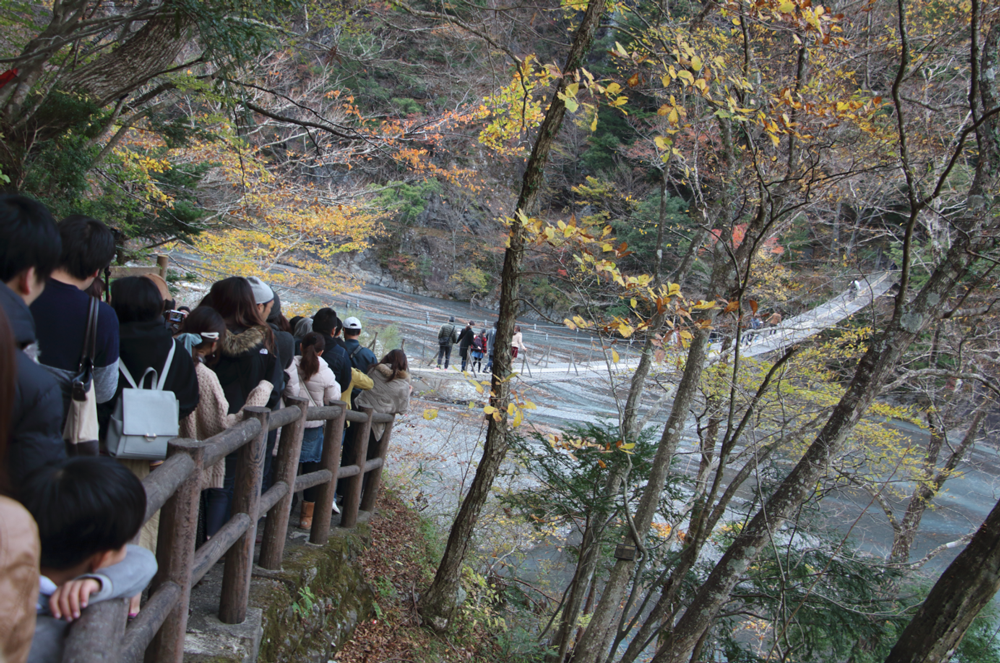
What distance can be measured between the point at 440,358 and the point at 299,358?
1285cm

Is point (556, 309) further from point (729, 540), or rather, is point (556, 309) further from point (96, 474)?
point (96, 474)

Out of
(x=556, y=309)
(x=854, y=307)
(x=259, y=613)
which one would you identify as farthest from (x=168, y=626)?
(x=556, y=309)

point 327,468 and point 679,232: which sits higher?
point 679,232

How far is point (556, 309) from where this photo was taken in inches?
1216

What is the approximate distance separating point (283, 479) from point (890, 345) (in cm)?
359

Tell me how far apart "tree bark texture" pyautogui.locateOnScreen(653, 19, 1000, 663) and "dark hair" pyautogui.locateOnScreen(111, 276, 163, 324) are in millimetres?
3526

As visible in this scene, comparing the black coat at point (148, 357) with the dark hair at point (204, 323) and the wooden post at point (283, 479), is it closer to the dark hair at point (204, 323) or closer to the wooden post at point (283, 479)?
the dark hair at point (204, 323)

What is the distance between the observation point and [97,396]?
2252 mm

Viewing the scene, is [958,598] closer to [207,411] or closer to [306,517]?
[207,411]

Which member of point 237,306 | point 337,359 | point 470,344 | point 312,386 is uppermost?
point 237,306

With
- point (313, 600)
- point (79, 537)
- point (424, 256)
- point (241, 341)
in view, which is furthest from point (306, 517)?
point (424, 256)

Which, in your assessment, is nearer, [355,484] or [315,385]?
[315,385]

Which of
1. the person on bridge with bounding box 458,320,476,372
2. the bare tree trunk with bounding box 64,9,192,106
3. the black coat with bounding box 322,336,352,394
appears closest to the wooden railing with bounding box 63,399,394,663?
the black coat with bounding box 322,336,352,394

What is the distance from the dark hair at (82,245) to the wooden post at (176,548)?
778mm
